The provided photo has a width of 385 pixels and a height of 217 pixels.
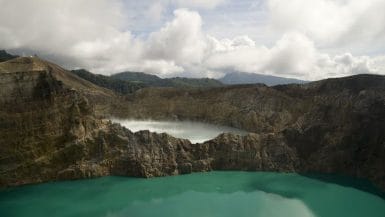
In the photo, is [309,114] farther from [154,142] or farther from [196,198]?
[196,198]

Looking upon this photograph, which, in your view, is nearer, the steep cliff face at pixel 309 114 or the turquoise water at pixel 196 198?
the turquoise water at pixel 196 198

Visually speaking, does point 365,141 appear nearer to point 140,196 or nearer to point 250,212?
point 250,212

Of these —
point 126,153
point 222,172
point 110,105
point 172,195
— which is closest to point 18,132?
point 126,153

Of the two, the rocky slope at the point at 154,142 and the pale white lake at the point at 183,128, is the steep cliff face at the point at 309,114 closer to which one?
the rocky slope at the point at 154,142

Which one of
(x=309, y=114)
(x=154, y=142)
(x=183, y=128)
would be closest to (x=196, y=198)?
(x=154, y=142)

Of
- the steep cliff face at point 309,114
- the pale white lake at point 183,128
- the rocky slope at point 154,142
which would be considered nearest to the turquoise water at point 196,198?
the rocky slope at point 154,142

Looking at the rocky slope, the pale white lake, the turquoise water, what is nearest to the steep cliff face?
the rocky slope
